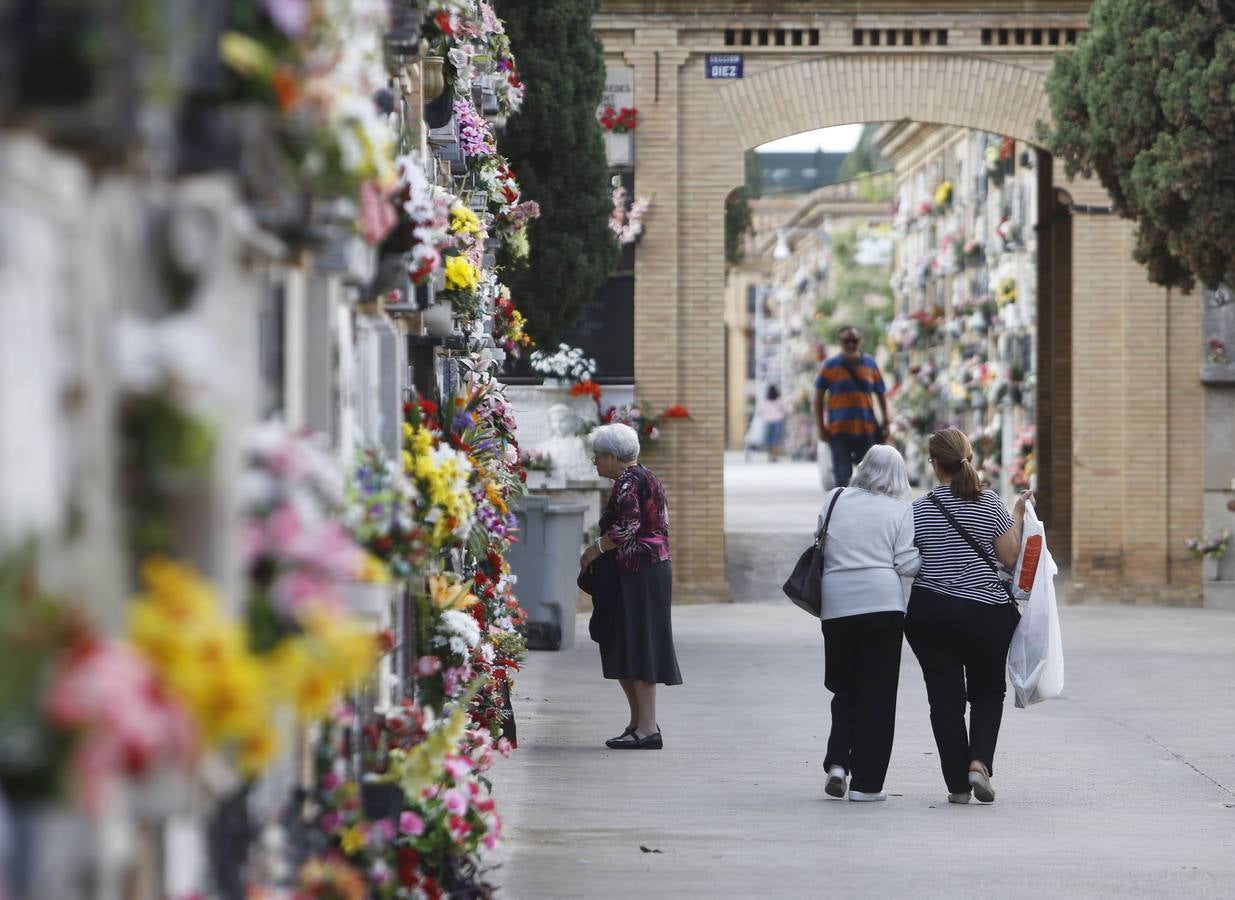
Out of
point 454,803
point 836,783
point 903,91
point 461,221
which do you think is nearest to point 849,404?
point 903,91

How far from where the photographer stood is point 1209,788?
10602mm

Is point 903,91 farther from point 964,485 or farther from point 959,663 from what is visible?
point 959,663

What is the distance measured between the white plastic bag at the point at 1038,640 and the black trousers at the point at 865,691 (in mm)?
570

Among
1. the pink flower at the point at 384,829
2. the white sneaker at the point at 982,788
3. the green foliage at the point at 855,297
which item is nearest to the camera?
the pink flower at the point at 384,829

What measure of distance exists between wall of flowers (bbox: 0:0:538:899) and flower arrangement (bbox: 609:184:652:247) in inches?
574

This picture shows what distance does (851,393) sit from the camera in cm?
2050

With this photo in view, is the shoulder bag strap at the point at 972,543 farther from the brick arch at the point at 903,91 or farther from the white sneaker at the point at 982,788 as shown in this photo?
the brick arch at the point at 903,91

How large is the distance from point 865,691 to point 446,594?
107 inches

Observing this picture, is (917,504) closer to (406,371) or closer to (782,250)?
(406,371)

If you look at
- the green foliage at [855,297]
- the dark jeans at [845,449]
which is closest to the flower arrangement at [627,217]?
the dark jeans at [845,449]

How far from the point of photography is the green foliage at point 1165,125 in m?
16.7

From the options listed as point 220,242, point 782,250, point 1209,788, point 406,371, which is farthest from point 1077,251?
point 782,250

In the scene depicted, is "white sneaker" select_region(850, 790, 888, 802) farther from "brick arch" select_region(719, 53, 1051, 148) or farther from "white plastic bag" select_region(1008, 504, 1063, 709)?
"brick arch" select_region(719, 53, 1051, 148)

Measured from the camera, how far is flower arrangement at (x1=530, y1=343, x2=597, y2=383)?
1959cm
